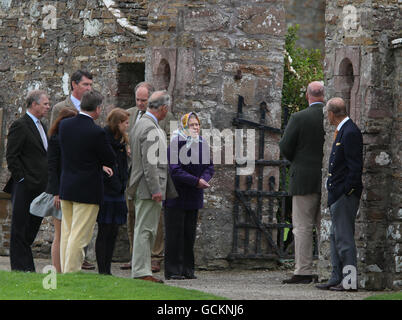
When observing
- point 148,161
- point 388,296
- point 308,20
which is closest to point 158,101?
point 148,161

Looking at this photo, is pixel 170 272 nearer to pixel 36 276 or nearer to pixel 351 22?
pixel 36 276

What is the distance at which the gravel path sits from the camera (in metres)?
9.54

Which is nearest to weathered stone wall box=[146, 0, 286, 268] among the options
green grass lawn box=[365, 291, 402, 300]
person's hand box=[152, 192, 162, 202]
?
person's hand box=[152, 192, 162, 202]

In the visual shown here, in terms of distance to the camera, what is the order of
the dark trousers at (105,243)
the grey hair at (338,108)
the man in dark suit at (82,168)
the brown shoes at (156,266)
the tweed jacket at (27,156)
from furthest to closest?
the brown shoes at (156,266) → the tweed jacket at (27,156) → the dark trousers at (105,243) → the grey hair at (338,108) → the man in dark suit at (82,168)

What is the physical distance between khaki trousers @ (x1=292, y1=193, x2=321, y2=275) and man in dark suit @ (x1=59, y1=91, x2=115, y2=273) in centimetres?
208

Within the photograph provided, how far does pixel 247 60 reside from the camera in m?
12.6

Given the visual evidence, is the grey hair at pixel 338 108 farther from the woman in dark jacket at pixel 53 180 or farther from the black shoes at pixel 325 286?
the woman in dark jacket at pixel 53 180

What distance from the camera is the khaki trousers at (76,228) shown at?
32.5 feet

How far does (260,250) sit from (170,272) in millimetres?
1874

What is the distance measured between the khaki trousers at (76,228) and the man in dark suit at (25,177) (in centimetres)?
82

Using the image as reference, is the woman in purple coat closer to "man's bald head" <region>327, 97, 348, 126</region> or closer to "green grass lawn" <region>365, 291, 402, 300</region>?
"man's bald head" <region>327, 97, 348, 126</region>

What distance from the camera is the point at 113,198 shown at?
10297mm

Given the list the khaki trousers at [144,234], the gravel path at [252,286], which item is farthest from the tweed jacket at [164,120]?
the khaki trousers at [144,234]

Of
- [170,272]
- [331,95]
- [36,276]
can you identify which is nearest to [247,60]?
[331,95]
